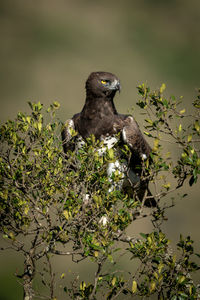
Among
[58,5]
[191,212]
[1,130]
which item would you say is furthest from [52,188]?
[58,5]

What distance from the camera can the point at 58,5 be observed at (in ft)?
205

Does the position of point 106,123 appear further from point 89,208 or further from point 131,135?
point 89,208

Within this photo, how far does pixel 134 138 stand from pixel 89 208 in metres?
2.50

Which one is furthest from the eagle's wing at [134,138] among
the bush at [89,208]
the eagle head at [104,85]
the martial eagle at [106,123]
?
the bush at [89,208]

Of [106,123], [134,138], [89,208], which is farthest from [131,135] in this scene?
[89,208]

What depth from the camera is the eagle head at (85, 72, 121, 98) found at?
726 cm

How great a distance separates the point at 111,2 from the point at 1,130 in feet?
221

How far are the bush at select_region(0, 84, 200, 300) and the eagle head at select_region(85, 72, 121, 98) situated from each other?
232 cm

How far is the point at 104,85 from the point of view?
7285 millimetres

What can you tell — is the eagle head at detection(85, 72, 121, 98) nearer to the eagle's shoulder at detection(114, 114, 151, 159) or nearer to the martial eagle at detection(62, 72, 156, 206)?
Answer: the martial eagle at detection(62, 72, 156, 206)

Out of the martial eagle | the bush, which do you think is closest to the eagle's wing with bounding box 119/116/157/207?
the martial eagle

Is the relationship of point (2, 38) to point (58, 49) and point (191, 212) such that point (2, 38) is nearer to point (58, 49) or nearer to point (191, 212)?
point (58, 49)

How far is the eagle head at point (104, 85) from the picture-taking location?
7.26 metres

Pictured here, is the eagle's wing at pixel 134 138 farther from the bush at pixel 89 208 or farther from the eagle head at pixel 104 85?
the bush at pixel 89 208
